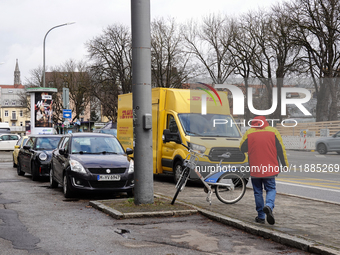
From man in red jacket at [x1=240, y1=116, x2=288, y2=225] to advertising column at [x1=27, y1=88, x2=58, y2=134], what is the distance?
94.0 feet

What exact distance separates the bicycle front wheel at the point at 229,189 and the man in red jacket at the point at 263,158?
1.96 metres

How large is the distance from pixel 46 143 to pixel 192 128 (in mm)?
5703

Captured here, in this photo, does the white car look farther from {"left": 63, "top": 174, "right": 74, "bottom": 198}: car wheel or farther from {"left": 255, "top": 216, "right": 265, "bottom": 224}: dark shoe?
{"left": 255, "top": 216, "right": 265, "bottom": 224}: dark shoe

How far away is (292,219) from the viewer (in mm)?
8008

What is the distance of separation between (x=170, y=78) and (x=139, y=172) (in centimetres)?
3937

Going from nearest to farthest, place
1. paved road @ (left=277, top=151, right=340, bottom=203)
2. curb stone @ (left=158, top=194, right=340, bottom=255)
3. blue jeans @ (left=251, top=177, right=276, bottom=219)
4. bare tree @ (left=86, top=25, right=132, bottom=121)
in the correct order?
curb stone @ (left=158, top=194, right=340, bottom=255) < blue jeans @ (left=251, top=177, right=276, bottom=219) < paved road @ (left=277, top=151, right=340, bottom=203) < bare tree @ (left=86, top=25, right=132, bottom=121)

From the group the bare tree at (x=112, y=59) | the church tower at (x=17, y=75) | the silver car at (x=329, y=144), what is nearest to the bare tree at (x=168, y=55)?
the bare tree at (x=112, y=59)

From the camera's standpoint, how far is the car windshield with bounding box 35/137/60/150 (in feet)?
54.6

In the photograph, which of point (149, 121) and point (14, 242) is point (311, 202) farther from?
point (14, 242)

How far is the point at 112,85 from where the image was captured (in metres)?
52.4

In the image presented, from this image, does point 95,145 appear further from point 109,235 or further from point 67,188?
point 109,235

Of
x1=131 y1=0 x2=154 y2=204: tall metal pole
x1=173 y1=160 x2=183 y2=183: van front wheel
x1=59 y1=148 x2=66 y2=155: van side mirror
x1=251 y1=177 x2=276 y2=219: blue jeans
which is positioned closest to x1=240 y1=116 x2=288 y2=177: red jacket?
x1=251 y1=177 x2=276 y2=219: blue jeans

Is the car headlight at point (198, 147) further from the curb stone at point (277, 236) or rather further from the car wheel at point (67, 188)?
the curb stone at point (277, 236)

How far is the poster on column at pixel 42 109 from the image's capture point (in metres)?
34.8
